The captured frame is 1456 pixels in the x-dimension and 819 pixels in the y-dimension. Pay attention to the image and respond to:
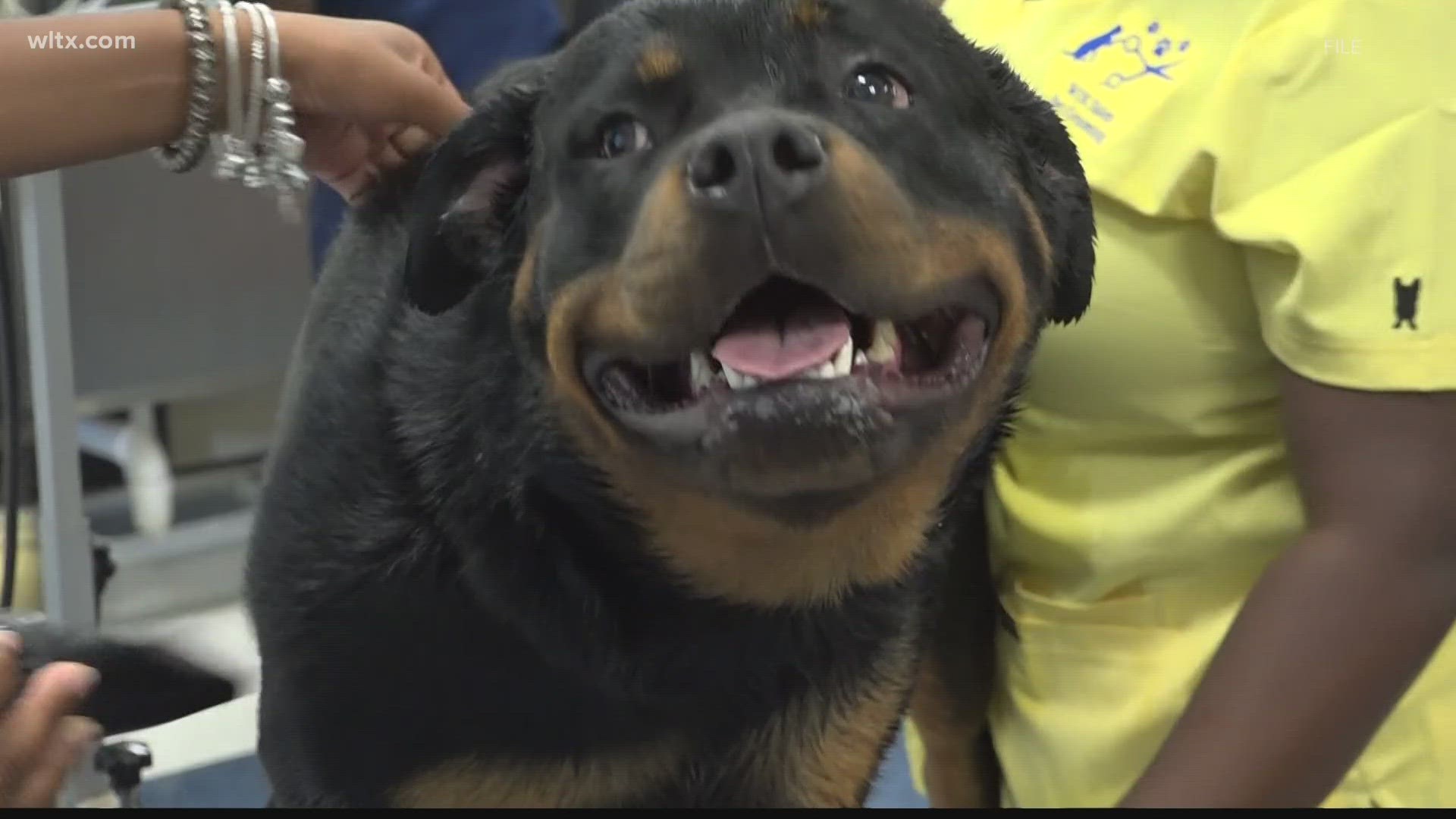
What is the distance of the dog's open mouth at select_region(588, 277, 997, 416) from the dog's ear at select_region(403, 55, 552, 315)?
19 cm

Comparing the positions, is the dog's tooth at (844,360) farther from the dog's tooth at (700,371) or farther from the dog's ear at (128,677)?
the dog's ear at (128,677)

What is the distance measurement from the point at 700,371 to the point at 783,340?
0.06 meters

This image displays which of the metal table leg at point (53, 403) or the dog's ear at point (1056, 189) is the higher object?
the dog's ear at point (1056, 189)

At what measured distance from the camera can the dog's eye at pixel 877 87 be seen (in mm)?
910

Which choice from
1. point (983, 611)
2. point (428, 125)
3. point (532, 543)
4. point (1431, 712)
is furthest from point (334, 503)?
point (1431, 712)

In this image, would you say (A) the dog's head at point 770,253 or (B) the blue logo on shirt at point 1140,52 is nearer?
(A) the dog's head at point 770,253

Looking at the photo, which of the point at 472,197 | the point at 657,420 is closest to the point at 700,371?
the point at 657,420

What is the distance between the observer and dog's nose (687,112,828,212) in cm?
74

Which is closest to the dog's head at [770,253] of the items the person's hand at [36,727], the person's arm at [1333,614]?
the person's arm at [1333,614]

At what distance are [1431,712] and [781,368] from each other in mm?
629

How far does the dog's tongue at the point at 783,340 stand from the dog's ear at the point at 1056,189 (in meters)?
0.25

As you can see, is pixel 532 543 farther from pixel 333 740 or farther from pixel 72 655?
pixel 72 655

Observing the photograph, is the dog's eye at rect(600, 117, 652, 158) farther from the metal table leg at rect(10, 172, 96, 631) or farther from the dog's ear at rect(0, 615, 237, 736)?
the metal table leg at rect(10, 172, 96, 631)

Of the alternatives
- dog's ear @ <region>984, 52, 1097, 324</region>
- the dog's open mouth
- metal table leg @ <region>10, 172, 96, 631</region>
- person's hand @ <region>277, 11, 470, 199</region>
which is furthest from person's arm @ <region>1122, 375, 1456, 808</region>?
metal table leg @ <region>10, 172, 96, 631</region>
